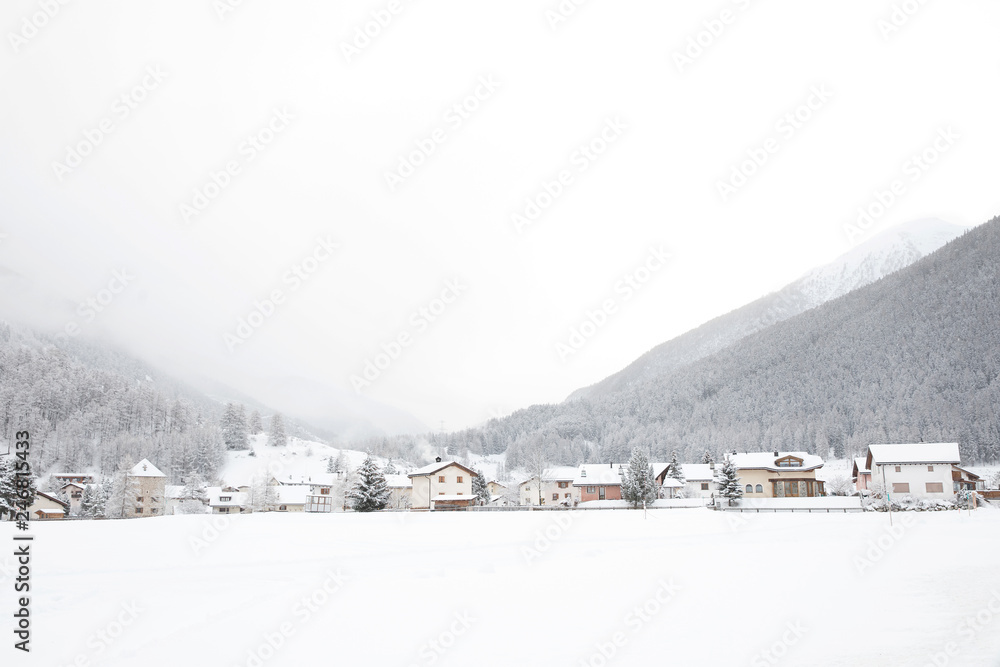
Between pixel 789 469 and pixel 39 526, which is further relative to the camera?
pixel 789 469

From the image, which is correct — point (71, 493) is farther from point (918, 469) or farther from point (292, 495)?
point (918, 469)

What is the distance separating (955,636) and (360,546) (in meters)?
19.7

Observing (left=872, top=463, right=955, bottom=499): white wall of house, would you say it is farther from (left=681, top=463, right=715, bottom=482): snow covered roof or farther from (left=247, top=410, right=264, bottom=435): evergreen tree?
(left=247, top=410, right=264, bottom=435): evergreen tree

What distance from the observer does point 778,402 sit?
517 ft

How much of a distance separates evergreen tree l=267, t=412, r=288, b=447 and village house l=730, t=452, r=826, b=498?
127 metres

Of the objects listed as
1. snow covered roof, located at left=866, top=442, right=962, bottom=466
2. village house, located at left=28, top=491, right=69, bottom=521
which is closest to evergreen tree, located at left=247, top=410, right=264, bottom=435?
village house, located at left=28, top=491, right=69, bottom=521

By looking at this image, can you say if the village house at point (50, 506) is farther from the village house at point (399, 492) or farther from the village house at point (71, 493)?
the village house at point (399, 492)

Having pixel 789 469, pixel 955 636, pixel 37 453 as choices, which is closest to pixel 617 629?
pixel 955 636

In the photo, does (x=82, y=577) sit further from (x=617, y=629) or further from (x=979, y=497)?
(x=979, y=497)

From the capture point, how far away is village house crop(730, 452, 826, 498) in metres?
76.0

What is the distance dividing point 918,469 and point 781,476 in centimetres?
1707

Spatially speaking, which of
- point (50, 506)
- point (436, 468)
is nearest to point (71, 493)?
point (50, 506)

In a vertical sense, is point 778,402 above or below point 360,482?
above

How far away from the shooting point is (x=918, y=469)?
62.1m
